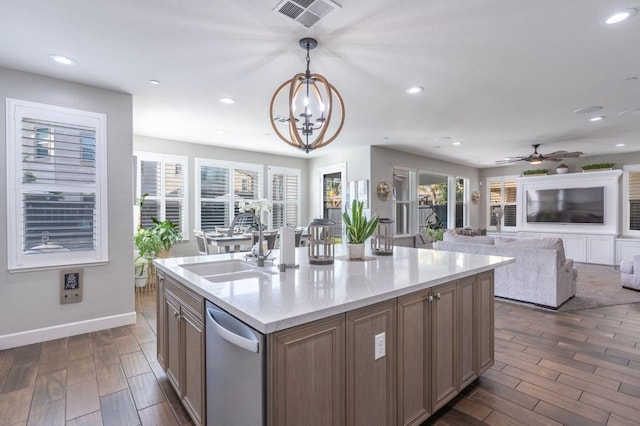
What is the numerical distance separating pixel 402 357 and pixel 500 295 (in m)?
3.61

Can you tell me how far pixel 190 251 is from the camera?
596cm

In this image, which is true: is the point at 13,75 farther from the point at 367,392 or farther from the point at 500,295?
the point at 500,295

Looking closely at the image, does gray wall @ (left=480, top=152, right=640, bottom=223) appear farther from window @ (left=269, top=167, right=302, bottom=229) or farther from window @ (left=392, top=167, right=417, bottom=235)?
window @ (left=269, top=167, right=302, bottom=229)

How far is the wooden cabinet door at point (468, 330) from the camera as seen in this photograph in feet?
6.82

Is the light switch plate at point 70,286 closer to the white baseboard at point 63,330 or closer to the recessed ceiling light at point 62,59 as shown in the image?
the white baseboard at point 63,330

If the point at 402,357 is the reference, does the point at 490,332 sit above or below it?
below

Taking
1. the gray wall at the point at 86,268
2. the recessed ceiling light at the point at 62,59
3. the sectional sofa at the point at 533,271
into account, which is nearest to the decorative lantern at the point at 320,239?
the gray wall at the point at 86,268

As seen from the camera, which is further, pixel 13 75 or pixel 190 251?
pixel 190 251

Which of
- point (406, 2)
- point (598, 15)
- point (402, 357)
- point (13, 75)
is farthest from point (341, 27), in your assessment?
point (13, 75)

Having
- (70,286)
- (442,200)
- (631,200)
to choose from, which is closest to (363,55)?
(70,286)

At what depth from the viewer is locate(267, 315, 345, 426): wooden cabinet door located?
1.18 meters

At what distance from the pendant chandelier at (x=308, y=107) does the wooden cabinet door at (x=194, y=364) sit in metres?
1.33

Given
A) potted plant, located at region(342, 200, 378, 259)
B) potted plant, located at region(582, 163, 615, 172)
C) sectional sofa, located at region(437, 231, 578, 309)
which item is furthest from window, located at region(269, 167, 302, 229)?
potted plant, located at region(582, 163, 615, 172)

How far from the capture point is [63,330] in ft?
10.5
